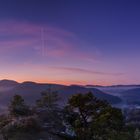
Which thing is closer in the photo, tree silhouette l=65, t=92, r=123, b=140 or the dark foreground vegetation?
the dark foreground vegetation

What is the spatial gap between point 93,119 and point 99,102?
15.0 feet

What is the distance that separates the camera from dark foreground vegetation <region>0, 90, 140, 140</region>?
152 ft

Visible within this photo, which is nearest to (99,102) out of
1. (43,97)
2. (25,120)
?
(25,120)

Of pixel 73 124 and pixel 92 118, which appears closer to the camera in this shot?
pixel 92 118

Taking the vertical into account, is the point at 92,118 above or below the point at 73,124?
above

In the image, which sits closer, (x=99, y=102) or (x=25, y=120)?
(x=25, y=120)

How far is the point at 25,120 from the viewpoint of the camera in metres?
48.3

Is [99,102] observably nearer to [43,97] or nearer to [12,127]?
[12,127]

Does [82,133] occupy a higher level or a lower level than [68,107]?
lower

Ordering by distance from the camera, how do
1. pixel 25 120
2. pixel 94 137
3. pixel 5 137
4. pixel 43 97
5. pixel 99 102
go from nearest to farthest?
pixel 5 137, pixel 25 120, pixel 94 137, pixel 99 102, pixel 43 97

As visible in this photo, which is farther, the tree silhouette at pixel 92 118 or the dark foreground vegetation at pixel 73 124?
the tree silhouette at pixel 92 118

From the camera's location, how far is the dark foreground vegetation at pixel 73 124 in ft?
152

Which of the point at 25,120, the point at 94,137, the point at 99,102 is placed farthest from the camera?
the point at 99,102

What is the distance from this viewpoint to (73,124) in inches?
2375
